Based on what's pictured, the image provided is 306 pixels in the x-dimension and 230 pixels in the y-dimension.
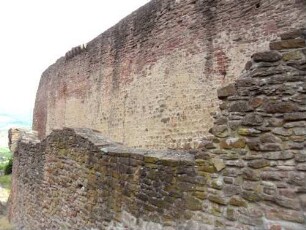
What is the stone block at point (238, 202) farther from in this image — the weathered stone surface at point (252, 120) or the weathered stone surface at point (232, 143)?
the weathered stone surface at point (252, 120)

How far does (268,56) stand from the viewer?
396 cm

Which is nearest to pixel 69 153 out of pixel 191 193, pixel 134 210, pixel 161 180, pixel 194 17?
pixel 134 210

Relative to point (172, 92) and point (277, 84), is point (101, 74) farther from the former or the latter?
point (277, 84)

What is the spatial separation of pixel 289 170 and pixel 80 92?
1414 centimetres

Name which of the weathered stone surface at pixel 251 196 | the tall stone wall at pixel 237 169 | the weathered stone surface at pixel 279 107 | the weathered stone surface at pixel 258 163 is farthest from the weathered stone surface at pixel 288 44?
the weathered stone surface at pixel 251 196

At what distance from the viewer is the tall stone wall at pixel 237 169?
370cm

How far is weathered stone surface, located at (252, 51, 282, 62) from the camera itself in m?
3.90

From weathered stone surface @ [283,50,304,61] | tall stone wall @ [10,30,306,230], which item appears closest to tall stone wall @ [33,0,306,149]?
tall stone wall @ [10,30,306,230]

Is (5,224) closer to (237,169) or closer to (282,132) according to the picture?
(237,169)

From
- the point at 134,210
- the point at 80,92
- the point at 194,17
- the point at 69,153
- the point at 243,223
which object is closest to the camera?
the point at 243,223

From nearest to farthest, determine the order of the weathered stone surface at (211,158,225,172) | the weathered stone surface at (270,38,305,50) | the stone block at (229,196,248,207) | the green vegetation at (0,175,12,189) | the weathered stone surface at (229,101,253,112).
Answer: the weathered stone surface at (270,38,305,50)
the stone block at (229,196,248,207)
the weathered stone surface at (229,101,253,112)
the weathered stone surface at (211,158,225,172)
the green vegetation at (0,175,12,189)

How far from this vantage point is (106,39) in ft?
49.2

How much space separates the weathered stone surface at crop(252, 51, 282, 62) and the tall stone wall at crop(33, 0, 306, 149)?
4.32m

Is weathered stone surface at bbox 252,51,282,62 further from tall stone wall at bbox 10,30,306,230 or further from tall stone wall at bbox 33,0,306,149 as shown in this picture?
tall stone wall at bbox 33,0,306,149
